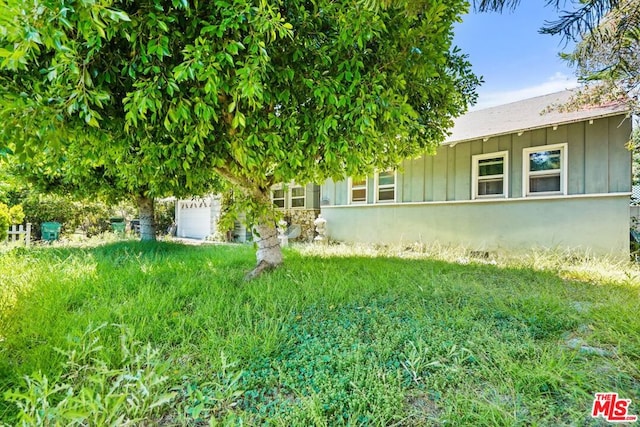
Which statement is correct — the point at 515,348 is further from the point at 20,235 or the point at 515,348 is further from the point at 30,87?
the point at 20,235

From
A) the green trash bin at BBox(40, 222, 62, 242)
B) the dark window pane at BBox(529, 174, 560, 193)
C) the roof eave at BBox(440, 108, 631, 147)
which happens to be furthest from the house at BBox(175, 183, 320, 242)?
the dark window pane at BBox(529, 174, 560, 193)

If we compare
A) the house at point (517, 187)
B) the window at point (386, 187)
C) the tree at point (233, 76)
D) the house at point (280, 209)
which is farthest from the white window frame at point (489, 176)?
the house at point (280, 209)

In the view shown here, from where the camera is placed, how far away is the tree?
247 centimetres

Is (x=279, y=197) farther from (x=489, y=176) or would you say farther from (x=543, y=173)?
(x=543, y=173)

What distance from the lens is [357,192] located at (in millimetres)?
11078

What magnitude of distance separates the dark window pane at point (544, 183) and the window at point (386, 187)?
3.72 meters

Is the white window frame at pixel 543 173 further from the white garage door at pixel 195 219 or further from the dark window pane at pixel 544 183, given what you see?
the white garage door at pixel 195 219

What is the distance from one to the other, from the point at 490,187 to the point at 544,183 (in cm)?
119

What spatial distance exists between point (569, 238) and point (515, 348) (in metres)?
6.31

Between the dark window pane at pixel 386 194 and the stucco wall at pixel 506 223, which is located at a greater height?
the dark window pane at pixel 386 194

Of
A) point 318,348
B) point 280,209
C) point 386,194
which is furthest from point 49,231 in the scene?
point 318,348

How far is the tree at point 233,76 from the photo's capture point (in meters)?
2.47

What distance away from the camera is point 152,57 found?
287 centimetres

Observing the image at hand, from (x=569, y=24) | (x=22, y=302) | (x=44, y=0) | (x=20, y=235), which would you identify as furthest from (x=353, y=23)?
(x=20, y=235)
